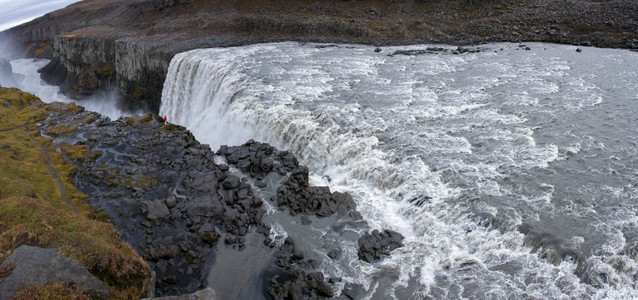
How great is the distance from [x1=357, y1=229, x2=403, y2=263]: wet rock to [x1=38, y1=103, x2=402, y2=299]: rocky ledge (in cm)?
4

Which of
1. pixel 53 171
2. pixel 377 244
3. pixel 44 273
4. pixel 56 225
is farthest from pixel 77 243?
pixel 53 171

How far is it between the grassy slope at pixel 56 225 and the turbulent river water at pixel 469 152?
7.37 m

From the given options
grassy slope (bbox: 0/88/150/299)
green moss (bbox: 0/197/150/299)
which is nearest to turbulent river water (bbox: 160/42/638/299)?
green moss (bbox: 0/197/150/299)

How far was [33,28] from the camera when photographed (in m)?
120

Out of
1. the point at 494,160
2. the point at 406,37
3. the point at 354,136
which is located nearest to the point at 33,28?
the point at 406,37

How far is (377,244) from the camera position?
15.8 metres

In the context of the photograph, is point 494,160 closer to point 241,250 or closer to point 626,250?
point 626,250

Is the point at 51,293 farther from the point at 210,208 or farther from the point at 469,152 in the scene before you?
the point at 469,152

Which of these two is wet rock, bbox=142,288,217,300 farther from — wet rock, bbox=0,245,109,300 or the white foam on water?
the white foam on water

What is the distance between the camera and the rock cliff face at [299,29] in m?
52.3

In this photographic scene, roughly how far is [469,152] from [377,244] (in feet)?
27.3

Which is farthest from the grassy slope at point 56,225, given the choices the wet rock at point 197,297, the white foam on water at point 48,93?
the white foam on water at point 48,93

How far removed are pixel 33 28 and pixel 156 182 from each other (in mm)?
128844

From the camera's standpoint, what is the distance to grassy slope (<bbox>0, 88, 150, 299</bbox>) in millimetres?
12078
